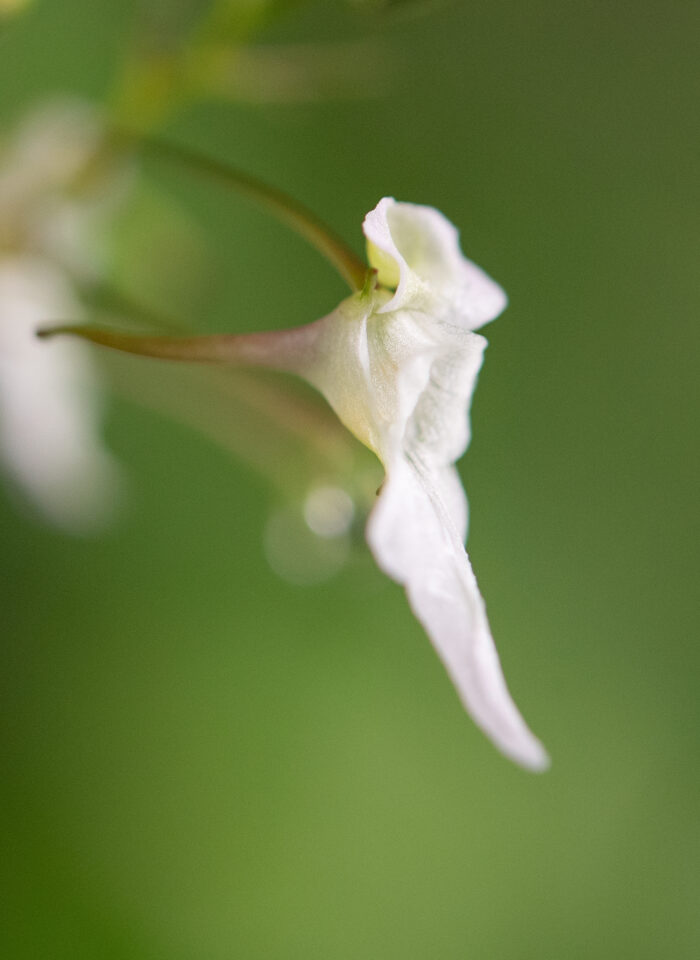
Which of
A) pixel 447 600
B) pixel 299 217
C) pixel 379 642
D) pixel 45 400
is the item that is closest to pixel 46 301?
pixel 45 400

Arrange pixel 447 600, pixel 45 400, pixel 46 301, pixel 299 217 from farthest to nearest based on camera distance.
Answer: pixel 45 400
pixel 46 301
pixel 299 217
pixel 447 600

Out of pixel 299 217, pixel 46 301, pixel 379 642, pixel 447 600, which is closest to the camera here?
pixel 447 600

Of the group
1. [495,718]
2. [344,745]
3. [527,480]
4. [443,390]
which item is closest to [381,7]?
[443,390]

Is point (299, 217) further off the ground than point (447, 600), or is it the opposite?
point (299, 217)

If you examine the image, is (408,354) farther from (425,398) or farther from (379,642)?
(379,642)

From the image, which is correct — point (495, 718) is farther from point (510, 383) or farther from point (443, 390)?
point (510, 383)

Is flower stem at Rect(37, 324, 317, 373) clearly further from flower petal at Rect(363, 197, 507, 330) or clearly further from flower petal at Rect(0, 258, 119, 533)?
flower petal at Rect(0, 258, 119, 533)

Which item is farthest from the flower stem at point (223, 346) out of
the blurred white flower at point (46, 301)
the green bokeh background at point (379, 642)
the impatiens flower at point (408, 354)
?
the green bokeh background at point (379, 642)

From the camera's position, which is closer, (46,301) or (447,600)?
(447,600)
